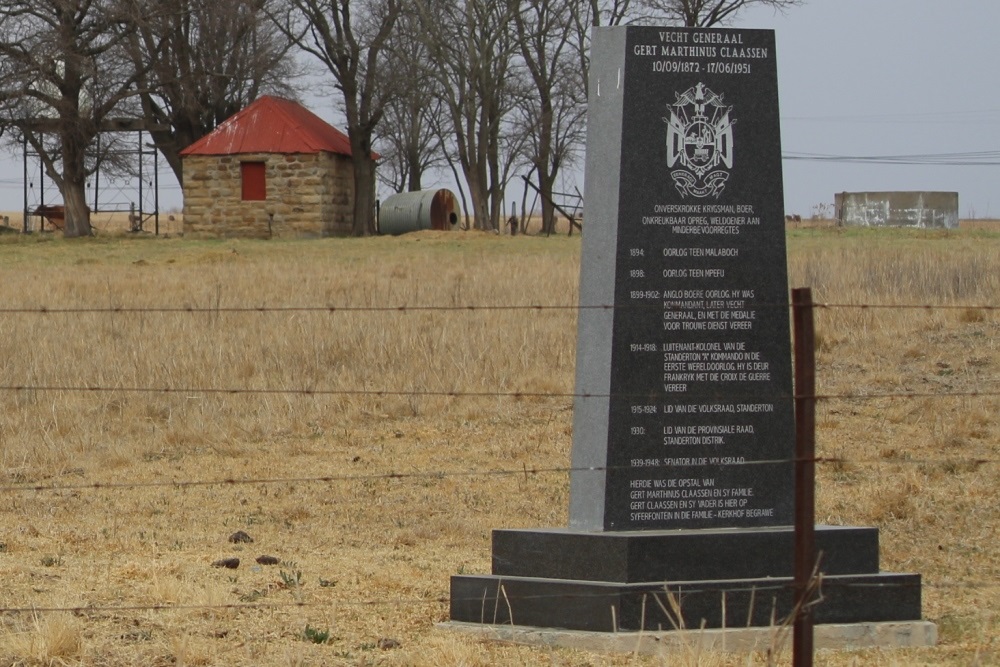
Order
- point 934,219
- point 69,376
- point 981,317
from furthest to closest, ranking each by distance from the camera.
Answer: point 934,219
point 981,317
point 69,376

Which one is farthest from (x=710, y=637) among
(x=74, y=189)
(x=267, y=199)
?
(x=74, y=189)

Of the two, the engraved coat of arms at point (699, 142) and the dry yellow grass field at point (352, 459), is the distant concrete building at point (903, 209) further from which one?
the engraved coat of arms at point (699, 142)

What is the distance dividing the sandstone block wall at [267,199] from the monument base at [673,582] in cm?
3802

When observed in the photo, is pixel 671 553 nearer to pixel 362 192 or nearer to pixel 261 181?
pixel 261 181

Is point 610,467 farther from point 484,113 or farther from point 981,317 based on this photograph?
point 484,113

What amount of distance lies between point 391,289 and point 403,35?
28991 millimetres

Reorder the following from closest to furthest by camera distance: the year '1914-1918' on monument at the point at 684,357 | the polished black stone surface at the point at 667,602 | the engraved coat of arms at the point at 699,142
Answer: the polished black stone surface at the point at 667,602
the year '1914-1918' on monument at the point at 684,357
the engraved coat of arms at the point at 699,142

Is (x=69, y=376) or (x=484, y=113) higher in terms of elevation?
(x=484, y=113)

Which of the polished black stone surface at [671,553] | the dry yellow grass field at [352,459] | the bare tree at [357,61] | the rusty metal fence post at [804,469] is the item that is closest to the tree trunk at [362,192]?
the bare tree at [357,61]

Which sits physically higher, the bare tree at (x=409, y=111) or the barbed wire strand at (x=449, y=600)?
the bare tree at (x=409, y=111)

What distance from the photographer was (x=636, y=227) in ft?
20.7

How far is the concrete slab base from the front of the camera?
5848 mm

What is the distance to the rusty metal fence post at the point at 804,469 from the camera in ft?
15.8

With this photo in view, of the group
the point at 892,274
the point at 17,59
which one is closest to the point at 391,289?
the point at 892,274
